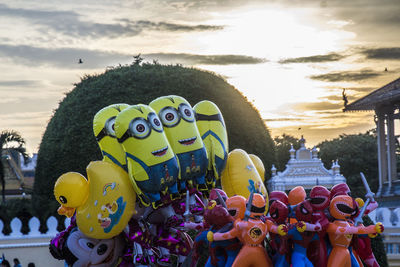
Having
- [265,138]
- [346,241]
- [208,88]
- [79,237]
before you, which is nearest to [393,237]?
[265,138]

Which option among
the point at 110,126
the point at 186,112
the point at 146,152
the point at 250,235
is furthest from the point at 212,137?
the point at 250,235

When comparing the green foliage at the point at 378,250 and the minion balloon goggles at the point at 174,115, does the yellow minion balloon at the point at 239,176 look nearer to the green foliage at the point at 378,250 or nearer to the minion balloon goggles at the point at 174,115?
the minion balloon goggles at the point at 174,115

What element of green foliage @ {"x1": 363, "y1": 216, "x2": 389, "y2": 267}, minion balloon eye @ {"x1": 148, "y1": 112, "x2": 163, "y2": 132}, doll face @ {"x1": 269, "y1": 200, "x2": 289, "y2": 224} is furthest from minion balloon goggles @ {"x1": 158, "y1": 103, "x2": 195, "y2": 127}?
green foliage @ {"x1": 363, "y1": 216, "x2": 389, "y2": 267}

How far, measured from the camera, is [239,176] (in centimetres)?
1009

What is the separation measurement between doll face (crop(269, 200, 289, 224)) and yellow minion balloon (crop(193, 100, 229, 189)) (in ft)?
5.54

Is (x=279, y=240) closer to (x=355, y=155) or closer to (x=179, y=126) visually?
(x=179, y=126)

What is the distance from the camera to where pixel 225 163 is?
992cm

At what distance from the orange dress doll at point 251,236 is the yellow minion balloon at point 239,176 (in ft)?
6.33

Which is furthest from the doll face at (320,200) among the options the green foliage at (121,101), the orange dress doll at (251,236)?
the green foliage at (121,101)

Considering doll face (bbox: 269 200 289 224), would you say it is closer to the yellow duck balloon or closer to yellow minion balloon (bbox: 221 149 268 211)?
yellow minion balloon (bbox: 221 149 268 211)

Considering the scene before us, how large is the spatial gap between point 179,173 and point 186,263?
1.25m

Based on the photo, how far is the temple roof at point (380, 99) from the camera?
2109 cm

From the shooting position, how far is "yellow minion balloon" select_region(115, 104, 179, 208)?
29.1 feet

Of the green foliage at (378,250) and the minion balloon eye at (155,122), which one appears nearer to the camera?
the minion balloon eye at (155,122)
